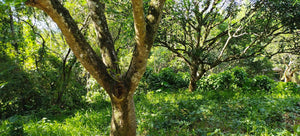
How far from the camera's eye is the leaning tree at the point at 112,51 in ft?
6.56

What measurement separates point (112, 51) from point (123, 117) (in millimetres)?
1081

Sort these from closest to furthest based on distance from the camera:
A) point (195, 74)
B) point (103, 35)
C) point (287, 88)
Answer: point (103, 35), point (195, 74), point (287, 88)

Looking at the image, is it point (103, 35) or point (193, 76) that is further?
point (193, 76)

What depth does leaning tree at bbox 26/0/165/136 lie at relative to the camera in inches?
78.8

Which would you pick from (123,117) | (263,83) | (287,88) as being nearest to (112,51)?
(123,117)

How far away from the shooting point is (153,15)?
7.35 feet

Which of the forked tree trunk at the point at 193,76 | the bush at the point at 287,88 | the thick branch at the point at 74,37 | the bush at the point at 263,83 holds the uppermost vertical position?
the thick branch at the point at 74,37

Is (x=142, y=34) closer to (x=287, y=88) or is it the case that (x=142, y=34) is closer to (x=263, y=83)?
(x=263, y=83)

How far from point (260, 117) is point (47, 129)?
4.35 metres

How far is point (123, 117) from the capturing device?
264 cm

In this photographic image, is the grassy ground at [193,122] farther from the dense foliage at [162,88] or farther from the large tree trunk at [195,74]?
the large tree trunk at [195,74]

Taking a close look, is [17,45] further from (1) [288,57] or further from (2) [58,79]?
(1) [288,57]

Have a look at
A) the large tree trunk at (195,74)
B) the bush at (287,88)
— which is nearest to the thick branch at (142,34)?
the large tree trunk at (195,74)

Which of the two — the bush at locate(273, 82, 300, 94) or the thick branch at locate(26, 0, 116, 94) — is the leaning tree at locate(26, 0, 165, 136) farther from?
the bush at locate(273, 82, 300, 94)
